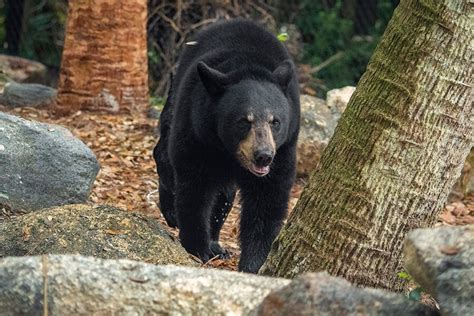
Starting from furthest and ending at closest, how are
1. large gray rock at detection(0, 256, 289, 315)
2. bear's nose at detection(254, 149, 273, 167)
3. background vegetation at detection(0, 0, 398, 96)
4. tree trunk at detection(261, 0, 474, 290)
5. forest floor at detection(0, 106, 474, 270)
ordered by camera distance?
background vegetation at detection(0, 0, 398, 96) → forest floor at detection(0, 106, 474, 270) → bear's nose at detection(254, 149, 273, 167) → tree trunk at detection(261, 0, 474, 290) → large gray rock at detection(0, 256, 289, 315)

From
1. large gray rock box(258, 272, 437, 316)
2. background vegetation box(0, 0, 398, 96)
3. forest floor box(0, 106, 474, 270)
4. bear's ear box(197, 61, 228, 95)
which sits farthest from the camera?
background vegetation box(0, 0, 398, 96)

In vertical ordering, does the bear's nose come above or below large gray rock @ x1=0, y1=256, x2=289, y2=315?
below

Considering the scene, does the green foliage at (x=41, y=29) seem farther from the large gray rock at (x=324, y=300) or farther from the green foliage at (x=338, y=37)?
the large gray rock at (x=324, y=300)

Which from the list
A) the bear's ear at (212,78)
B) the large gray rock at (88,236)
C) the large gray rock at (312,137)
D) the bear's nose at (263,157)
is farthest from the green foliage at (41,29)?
the large gray rock at (88,236)

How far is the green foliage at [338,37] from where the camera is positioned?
13531 mm

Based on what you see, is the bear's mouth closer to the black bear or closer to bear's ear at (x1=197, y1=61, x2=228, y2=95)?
the black bear

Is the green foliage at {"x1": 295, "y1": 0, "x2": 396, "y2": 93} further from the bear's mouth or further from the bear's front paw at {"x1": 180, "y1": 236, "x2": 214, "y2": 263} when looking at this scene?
the bear's mouth

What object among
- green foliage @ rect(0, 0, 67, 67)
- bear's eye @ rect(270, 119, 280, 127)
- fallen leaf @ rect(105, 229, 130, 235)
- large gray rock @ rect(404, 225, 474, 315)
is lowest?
green foliage @ rect(0, 0, 67, 67)

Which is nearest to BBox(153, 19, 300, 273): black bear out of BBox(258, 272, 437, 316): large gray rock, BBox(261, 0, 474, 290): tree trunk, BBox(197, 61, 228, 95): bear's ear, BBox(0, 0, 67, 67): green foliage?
BBox(197, 61, 228, 95): bear's ear

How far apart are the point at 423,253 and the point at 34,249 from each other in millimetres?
2448

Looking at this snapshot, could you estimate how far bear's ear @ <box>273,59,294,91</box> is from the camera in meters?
6.14

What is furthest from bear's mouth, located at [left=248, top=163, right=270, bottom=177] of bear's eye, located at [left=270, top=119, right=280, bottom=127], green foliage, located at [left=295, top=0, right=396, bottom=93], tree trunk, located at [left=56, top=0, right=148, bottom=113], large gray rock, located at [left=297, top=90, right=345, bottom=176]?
green foliage, located at [left=295, top=0, right=396, bottom=93]

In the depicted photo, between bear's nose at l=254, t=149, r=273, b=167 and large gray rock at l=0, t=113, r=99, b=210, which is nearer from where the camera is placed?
bear's nose at l=254, t=149, r=273, b=167

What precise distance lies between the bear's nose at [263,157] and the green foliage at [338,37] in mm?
7726
